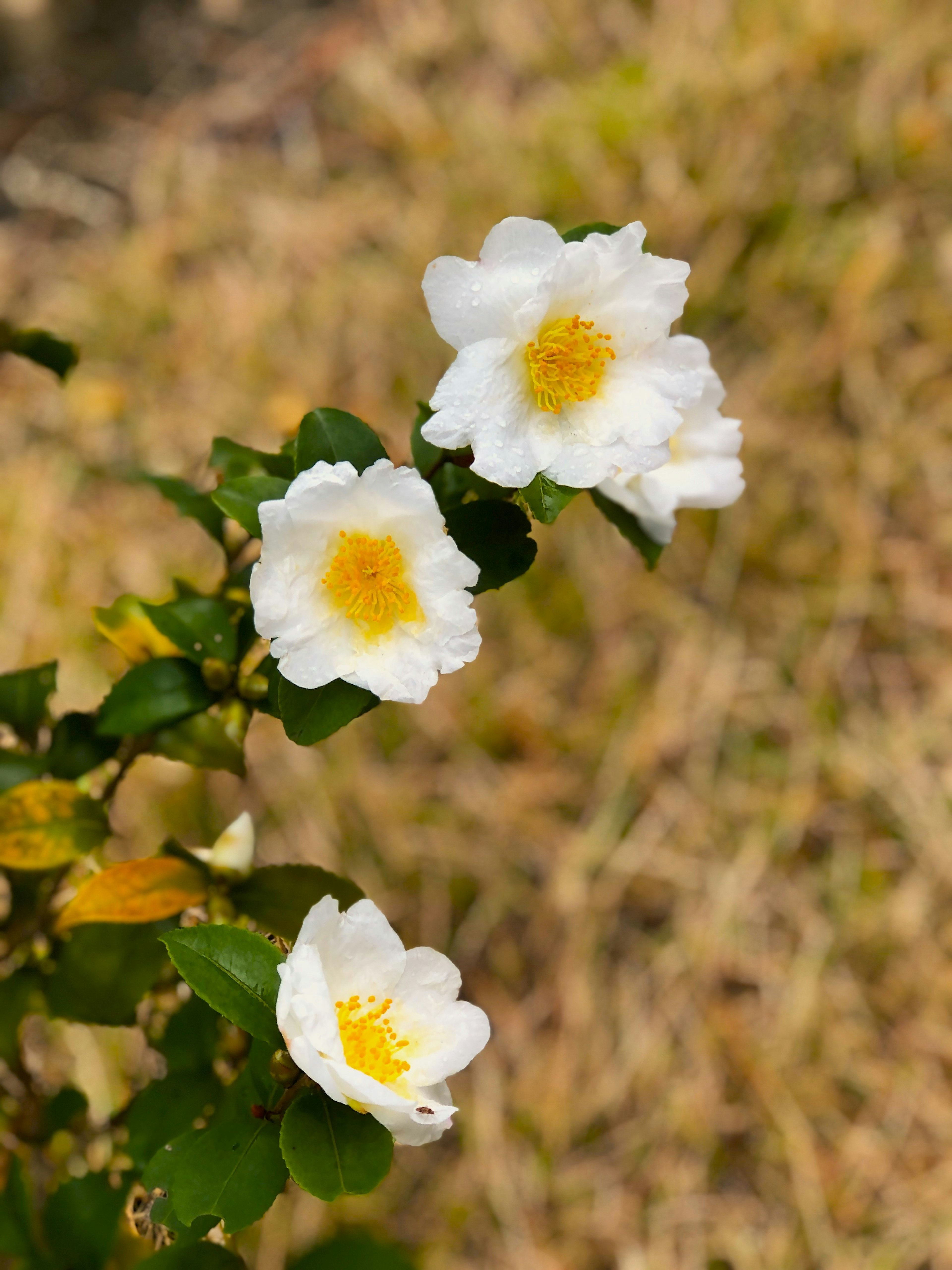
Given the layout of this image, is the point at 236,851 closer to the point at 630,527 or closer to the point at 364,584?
the point at 364,584

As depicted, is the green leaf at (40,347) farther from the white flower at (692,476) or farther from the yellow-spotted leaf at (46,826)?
the white flower at (692,476)

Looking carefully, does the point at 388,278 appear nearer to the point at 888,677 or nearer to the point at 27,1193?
the point at 888,677

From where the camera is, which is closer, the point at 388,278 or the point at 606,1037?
the point at 606,1037

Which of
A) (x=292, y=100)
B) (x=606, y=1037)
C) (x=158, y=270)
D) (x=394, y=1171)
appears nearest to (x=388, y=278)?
(x=158, y=270)

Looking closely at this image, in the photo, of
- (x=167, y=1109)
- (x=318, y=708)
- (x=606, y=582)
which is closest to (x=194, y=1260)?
(x=167, y=1109)

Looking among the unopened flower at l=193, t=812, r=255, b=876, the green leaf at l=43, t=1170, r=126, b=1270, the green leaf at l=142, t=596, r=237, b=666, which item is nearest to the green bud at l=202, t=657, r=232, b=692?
the green leaf at l=142, t=596, r=237, b=666

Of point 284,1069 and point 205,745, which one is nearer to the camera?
point 284,1069

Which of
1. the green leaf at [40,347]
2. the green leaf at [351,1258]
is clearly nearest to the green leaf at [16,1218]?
the green leaf at [351,1258]
